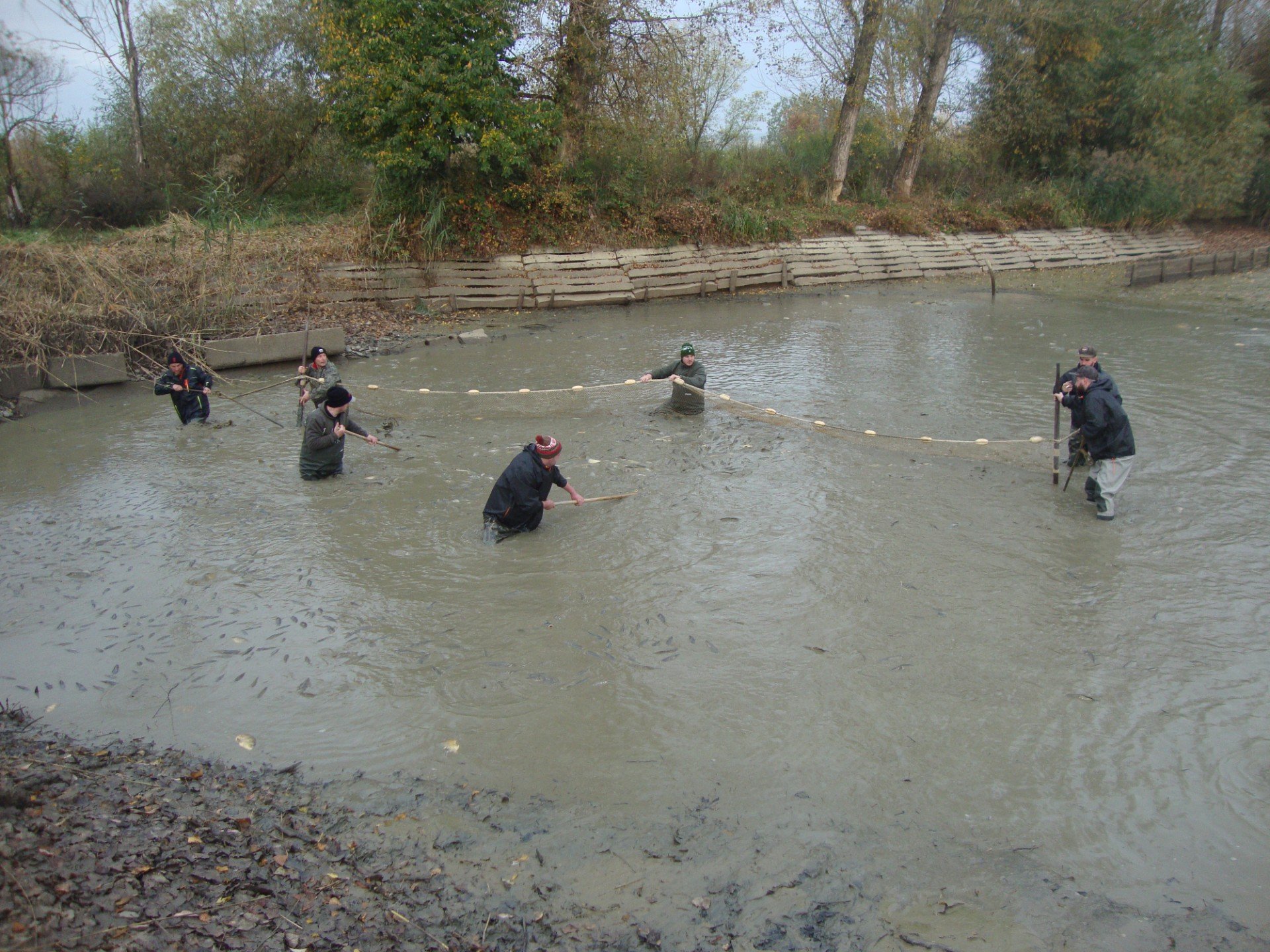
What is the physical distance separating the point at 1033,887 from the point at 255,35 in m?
26.4

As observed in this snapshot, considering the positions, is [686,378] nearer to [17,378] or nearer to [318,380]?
[318,380]

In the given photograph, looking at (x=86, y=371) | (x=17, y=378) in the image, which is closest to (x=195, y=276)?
(x=86, y=371)

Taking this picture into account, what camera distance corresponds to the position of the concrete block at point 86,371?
42.8ft

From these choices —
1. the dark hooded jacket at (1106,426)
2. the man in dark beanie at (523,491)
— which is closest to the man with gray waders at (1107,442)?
the dark hooded jacket at (1106,426)

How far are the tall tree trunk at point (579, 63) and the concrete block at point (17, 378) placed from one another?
13.2m

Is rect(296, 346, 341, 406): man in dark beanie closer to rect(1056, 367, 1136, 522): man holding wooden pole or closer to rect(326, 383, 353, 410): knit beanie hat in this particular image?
rect(326, 383, 353, 410): knit beanie hat

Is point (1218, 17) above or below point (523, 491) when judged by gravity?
above

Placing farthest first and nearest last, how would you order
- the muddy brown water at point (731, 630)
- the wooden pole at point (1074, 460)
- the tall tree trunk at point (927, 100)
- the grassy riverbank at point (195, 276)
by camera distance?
the tall tree trunk at point (927, 100), the grassy riverbank at point (195, 276), the wooden pole at point (1074, 460), the muddy brown water at point (731, 630)

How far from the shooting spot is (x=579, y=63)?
2133 cm

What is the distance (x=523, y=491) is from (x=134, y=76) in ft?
69.1

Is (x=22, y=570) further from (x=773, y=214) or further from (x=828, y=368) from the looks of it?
(x=773, y=214)

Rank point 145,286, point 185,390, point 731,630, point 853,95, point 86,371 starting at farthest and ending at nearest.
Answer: point 853,95
point 145,286
point 86,371
point 185,390
point 731,630

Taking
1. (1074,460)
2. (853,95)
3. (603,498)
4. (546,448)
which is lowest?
(603,498)

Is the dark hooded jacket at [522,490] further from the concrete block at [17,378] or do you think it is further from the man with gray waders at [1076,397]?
the concrete block at [17,378]
